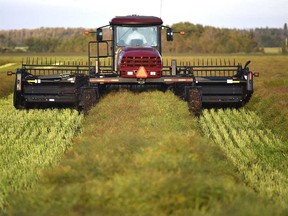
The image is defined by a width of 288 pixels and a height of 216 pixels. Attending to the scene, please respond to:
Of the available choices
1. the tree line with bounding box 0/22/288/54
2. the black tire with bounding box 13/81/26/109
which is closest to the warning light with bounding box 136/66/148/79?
the black tire with bounding box 13/81/26/109

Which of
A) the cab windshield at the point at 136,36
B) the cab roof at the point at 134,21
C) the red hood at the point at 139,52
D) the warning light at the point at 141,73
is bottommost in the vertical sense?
the warning light at the point at 141,73

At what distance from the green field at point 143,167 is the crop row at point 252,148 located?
0.08ft

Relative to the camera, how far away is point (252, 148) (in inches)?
496

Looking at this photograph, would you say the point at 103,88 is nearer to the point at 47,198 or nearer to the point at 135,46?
the point at 135,46

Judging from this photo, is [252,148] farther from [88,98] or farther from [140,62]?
[88,98]

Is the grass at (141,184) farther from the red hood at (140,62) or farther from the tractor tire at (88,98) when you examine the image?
the red hood at (140,62)

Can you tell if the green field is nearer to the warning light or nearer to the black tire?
the warning light

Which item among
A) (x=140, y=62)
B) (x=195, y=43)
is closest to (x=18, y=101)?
(x=140, y=62)

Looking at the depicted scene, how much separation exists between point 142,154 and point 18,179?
3080mm

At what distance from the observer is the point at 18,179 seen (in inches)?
355

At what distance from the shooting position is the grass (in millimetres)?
5219

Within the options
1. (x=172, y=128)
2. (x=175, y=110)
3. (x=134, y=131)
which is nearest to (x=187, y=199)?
(x=134, y=131)

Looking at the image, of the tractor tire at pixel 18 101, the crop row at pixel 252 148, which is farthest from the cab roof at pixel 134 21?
the tractor tire at pixel 18 101

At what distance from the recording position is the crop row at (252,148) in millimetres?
9047
